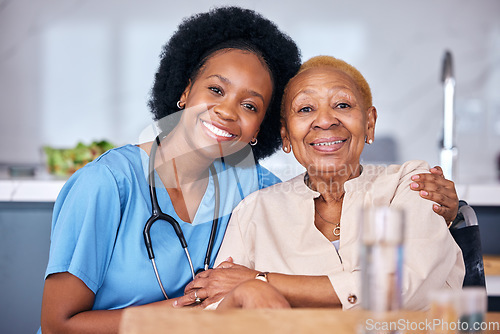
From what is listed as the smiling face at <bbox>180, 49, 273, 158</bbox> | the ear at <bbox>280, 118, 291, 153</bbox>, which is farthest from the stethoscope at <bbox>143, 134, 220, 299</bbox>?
the ear at <bbox>280, 118, 291, 153</bbox>

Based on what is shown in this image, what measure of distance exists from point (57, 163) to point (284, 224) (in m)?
1.23

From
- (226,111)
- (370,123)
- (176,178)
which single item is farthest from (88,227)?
(370,123)

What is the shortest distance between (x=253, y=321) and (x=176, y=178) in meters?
0.83

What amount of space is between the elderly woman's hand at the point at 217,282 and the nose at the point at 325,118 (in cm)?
41

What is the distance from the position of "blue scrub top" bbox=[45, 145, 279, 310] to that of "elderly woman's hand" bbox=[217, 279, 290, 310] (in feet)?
1.38

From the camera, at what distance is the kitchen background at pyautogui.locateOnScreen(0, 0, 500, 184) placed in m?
3.26

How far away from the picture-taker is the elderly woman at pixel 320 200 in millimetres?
1182

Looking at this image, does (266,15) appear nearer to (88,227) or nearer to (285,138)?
(285,138)

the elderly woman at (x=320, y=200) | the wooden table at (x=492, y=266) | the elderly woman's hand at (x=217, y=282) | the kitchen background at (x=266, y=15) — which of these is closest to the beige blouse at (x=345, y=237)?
the elderly woman at (x=320, y=200)

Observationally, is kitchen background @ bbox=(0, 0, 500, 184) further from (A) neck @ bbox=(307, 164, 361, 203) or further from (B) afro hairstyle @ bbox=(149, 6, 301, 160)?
(A) neck @ bbox=(307, 164, 361, 203)

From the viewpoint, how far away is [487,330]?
75 cm

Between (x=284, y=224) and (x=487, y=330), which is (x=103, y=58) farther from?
(x=487, y=330)

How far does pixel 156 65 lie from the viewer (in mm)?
3254

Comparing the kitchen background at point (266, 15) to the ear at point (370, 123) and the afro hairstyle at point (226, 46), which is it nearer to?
the afro hairstyle at point (226, 46)
